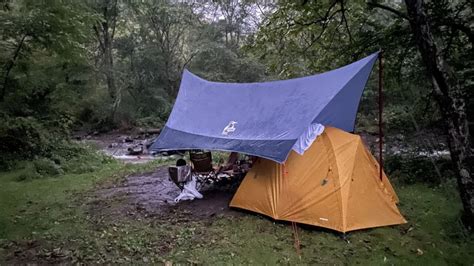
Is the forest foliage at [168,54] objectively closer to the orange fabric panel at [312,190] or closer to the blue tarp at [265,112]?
the blue tarp at [265,112]

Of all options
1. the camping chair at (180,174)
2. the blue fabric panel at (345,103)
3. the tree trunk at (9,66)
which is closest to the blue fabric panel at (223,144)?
the camping chair at (180,174)

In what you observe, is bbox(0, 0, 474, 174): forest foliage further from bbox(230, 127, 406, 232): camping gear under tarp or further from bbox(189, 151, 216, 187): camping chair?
bbox(189, 151, 216, 187): camping chair

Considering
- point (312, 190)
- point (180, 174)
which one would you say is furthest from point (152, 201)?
point (312, 190)

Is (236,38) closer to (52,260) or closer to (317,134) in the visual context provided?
(317,134)

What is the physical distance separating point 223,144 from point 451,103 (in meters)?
3.48

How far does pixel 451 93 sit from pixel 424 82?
9.57 ft

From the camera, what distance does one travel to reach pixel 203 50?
2153cm

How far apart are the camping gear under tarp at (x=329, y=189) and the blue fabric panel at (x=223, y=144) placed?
41 cm

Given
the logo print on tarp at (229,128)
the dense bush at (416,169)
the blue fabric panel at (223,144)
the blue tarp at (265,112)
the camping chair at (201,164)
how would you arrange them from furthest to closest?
the dense bush at (416,169), the camping chair at (201,164), the logo print on tarp at (229,128), the blue tarp at (265,112), the blue fabric panel at (223,144)

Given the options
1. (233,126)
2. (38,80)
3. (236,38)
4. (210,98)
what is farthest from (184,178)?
(236,38)

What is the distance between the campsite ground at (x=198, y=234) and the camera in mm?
4812

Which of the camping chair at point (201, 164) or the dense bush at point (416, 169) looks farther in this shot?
the dense bush at point (416, 169)

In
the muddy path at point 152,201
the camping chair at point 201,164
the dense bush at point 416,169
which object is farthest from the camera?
the dense bush at point 416,169

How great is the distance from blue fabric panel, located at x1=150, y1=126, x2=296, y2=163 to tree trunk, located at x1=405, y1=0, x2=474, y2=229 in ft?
6.65
